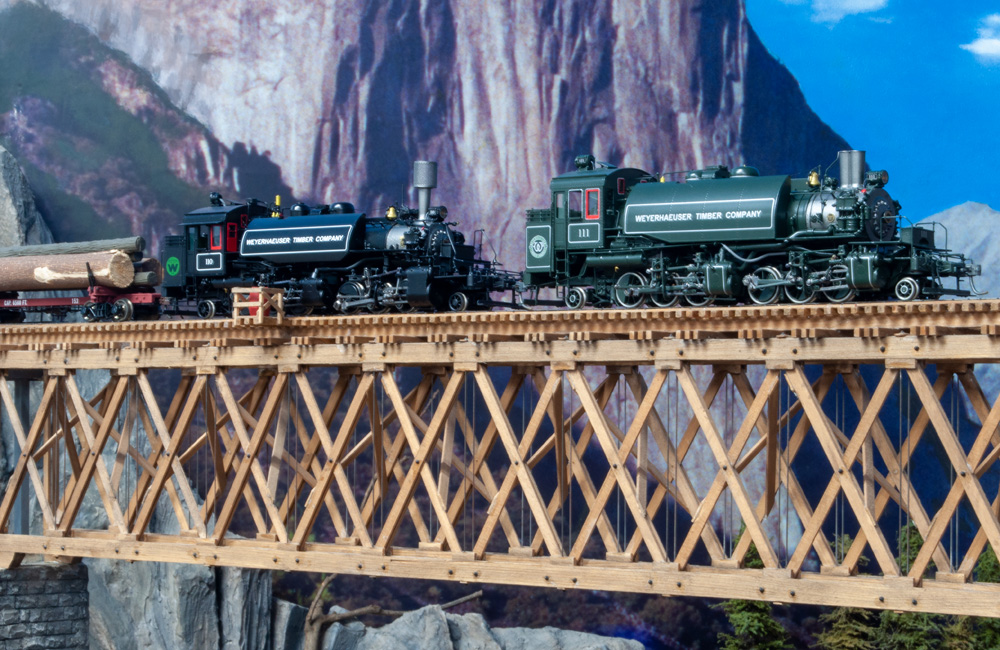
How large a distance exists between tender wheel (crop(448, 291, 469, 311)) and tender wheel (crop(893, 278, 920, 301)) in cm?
825

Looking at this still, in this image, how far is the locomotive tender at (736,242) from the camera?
2069cm

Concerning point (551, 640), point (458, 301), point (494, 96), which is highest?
→ point (494, 96)

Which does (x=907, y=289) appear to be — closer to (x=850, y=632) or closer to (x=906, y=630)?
(x=906, y=630)

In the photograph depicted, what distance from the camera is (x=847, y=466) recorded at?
54.5 feet

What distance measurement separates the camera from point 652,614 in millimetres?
38219

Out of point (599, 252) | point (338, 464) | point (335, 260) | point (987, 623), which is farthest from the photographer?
point (987, 623)

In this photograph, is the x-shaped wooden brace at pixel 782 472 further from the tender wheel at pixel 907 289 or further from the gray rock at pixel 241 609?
the gray rock at pixel 241 609

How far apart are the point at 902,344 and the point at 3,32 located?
37363mm

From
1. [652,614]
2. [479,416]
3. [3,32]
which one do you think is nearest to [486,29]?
[479,416]

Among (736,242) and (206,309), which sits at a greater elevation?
(736,242)

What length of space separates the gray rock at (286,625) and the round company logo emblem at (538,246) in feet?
50.3

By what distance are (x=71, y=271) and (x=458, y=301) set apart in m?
8.32

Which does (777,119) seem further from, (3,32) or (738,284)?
(3,32)

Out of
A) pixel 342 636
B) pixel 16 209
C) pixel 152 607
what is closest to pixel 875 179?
pixel 342 636
